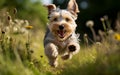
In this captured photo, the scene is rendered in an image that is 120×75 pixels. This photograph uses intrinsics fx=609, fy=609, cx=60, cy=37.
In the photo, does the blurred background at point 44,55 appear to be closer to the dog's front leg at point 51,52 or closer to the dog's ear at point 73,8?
the dog's front leg at point 51,52

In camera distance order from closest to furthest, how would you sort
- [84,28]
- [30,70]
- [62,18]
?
[30,70] → [62,18] → [84,28]

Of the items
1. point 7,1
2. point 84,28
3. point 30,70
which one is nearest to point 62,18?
point 30,70

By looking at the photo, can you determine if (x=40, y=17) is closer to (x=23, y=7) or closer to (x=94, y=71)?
(x=23, y=7)

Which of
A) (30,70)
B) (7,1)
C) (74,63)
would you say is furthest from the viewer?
(7,1)

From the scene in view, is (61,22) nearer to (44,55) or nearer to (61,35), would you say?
(61,35)

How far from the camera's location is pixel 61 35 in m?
10.7

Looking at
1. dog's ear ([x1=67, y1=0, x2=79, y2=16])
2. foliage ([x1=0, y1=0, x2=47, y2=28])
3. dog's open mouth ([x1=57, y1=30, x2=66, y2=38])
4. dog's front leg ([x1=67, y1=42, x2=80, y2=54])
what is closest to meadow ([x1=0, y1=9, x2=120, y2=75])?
dog's front leg ([x1=67, y1=42, x2=80, y2=54])

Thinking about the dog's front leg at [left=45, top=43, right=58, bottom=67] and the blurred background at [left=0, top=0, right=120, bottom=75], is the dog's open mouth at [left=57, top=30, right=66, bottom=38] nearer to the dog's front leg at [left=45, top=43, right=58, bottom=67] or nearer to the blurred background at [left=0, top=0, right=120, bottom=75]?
the dog's front leg at [left=45, top=43, right=58, bottom=67]

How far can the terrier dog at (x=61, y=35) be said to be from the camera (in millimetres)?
10438

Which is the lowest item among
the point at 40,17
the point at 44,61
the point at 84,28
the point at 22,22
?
the point at 84,28

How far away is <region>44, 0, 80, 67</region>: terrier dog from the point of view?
10438mm

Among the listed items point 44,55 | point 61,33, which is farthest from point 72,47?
point 44,55

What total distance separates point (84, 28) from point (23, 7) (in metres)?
8.84

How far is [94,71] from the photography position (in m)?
8.26
